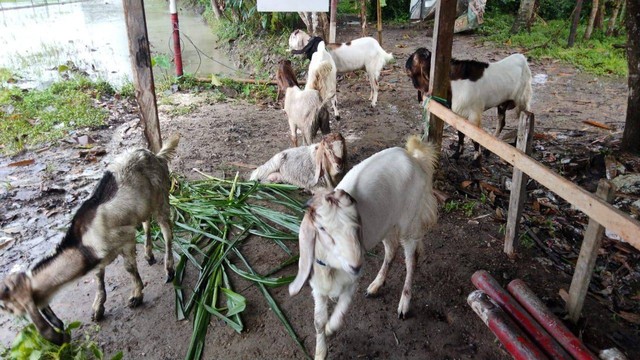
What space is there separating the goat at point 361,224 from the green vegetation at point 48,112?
19.0ft

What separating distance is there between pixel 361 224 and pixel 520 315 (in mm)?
1484

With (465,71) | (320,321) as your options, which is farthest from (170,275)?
(465,71)

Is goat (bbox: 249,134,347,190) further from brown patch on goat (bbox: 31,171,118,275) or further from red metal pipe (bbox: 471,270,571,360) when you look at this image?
brown patch on goat (bbox: 31,171,118,275)

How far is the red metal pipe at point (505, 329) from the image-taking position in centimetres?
293

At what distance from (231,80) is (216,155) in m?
3.79

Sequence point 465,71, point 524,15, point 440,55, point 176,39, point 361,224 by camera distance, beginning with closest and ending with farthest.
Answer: point 361,224, point 440,55, point 465,71, point 176,39, point 524,15

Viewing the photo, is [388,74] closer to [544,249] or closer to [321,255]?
[544,249]

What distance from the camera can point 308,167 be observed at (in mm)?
5531

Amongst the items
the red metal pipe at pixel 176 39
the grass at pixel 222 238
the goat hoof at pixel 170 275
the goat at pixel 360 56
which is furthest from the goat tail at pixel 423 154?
the red metal pipe at pixel 176 39

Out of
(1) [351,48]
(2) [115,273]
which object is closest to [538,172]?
(2) [115,273]

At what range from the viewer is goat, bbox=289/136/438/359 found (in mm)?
2652

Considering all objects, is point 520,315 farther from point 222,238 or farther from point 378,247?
point 222,238

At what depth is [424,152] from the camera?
3.67m

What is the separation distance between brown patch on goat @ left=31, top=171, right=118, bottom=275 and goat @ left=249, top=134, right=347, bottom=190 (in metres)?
2.21
